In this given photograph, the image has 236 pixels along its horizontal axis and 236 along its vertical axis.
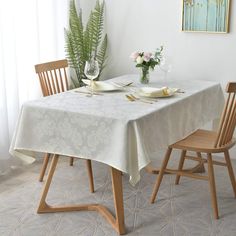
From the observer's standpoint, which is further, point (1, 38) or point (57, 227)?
point (1, 38)

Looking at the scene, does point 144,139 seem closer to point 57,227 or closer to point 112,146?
point 112,146

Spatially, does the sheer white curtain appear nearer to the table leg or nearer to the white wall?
the white wall

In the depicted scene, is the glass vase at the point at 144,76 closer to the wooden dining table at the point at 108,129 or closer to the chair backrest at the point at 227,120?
the wooden dining table at the point at 108,129

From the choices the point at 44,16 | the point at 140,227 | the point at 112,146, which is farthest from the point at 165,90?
the point at 44,16

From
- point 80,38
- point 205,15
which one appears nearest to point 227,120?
point 205,15

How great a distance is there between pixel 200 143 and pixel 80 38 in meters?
1.61

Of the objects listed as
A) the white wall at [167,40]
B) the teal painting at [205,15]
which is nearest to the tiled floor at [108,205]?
the white wall at [167,40]

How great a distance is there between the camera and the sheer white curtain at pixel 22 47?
363cm

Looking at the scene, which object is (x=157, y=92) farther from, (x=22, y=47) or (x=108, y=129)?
(x=22, y=47)

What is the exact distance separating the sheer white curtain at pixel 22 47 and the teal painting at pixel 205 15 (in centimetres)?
107

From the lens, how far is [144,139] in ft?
8.68

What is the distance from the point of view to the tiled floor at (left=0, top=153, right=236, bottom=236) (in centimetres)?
286

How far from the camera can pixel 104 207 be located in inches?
122

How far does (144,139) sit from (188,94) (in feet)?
2.40
